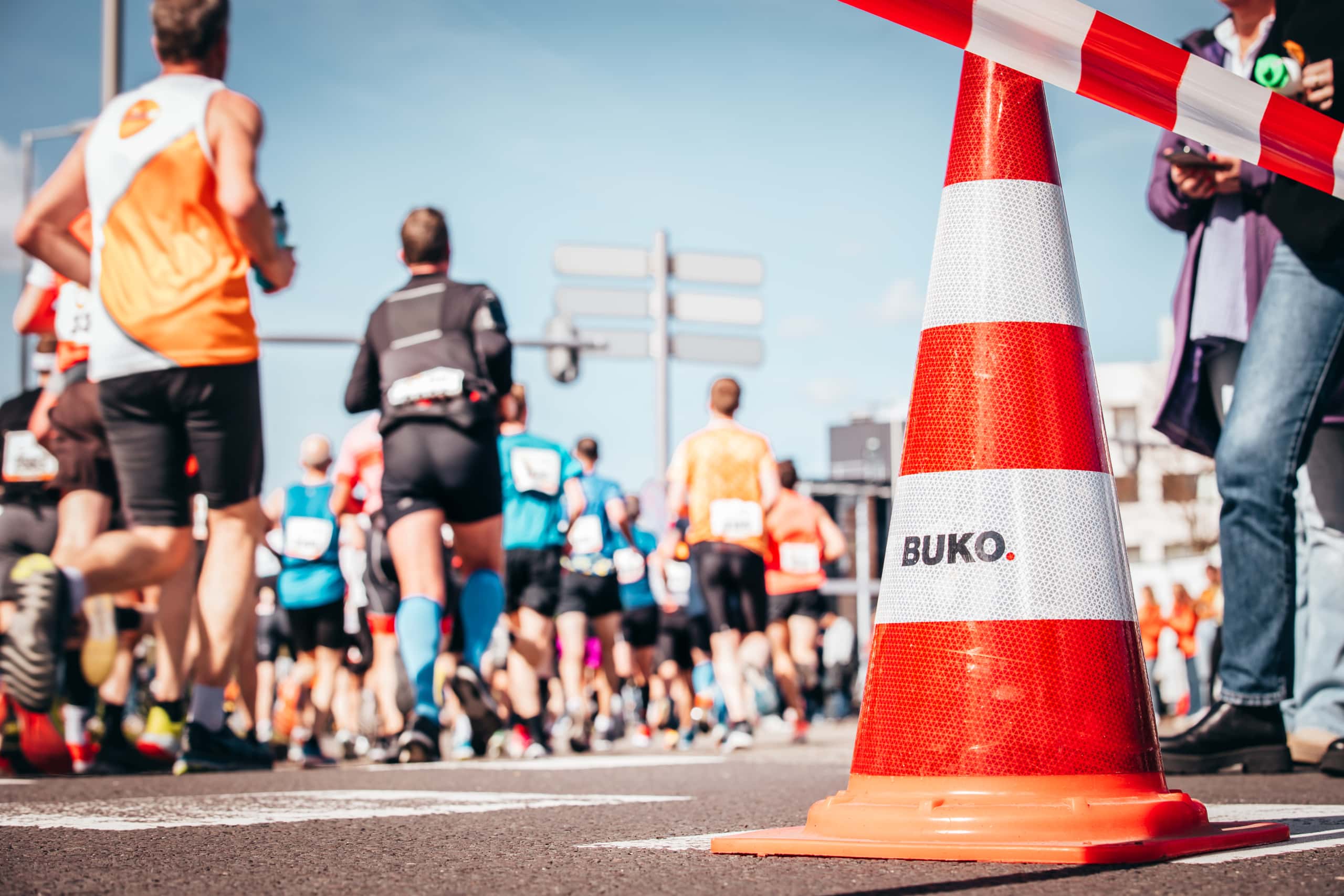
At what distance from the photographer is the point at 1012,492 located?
2.96 meters

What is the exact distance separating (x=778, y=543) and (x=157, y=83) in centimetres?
750

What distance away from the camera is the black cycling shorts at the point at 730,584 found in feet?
33.4

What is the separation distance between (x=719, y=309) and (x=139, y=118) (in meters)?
13.9

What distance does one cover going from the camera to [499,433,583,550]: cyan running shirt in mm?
9961

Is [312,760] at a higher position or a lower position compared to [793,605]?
lower

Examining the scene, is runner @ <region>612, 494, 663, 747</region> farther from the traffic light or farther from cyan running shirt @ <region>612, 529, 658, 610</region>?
the traffic light

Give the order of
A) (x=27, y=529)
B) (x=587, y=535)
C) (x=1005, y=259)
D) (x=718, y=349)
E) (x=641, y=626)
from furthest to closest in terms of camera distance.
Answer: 1. (x=718, y=349)
2. (x=641, y=626)
3. (x=587, y=535)
4. (x=27, y=529)
5. (x=1005, y=259)

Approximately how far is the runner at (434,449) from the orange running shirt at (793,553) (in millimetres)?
5795

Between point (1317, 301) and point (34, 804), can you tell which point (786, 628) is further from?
point (34, 804)

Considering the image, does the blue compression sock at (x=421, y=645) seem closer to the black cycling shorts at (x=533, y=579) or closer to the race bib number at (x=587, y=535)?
the black cycling shorts at (x=533, y=579)

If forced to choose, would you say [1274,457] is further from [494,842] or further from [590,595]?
[590,595]

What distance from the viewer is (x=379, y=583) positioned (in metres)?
8.75

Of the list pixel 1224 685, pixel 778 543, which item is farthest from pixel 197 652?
pixel 778 543

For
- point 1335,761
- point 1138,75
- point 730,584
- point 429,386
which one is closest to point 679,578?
point 730,584
